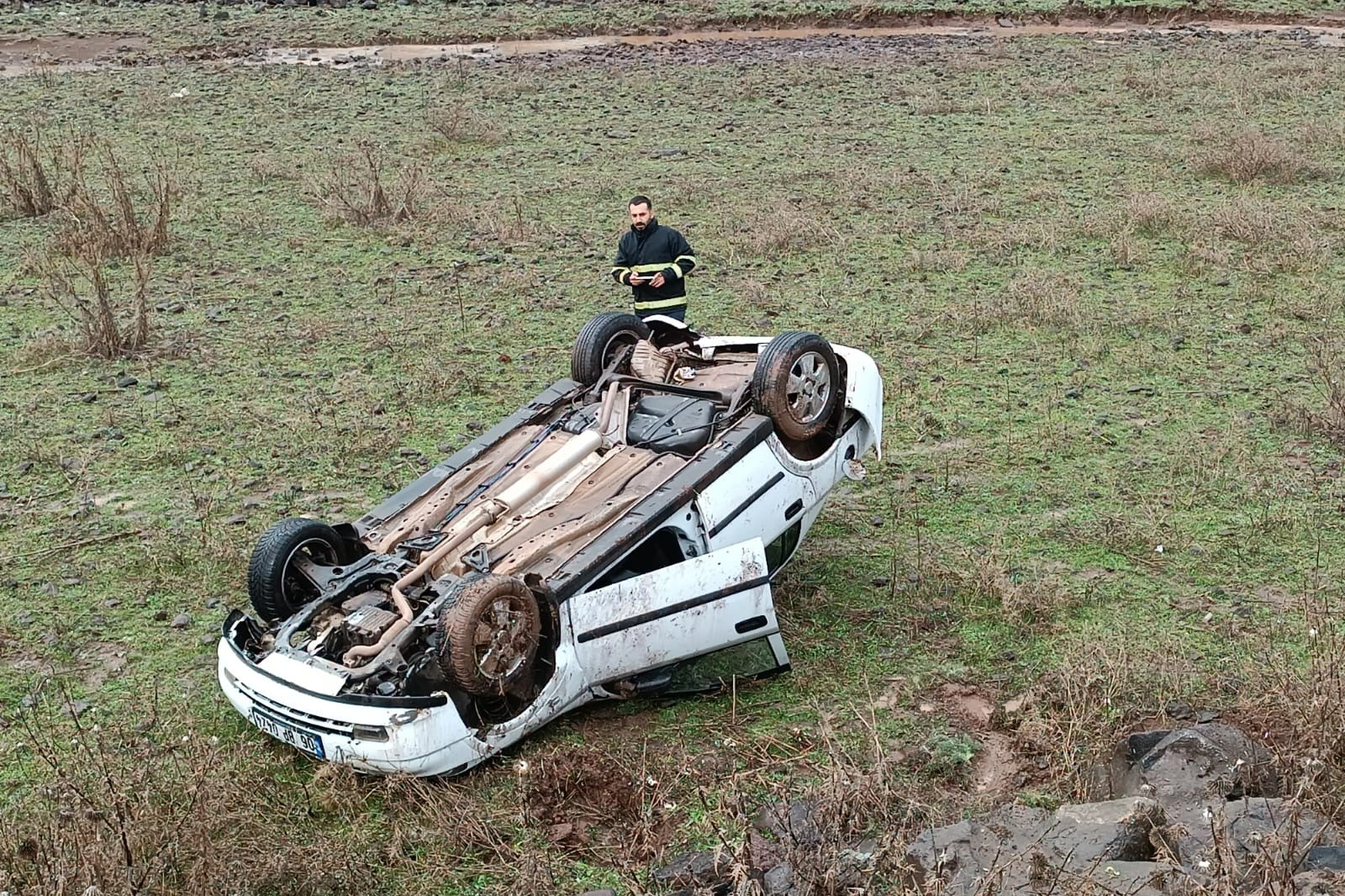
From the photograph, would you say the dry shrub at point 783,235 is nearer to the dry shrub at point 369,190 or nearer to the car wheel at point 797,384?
the dry shrub at point 369,190

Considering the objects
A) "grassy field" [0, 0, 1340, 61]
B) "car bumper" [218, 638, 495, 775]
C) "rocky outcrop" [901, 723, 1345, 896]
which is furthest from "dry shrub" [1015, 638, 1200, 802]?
"grassy field" [0, 0, 1340, 61]

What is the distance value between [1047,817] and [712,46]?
976 inches

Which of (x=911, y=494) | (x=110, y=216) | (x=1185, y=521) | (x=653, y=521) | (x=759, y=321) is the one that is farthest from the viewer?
(x=110, y=216)

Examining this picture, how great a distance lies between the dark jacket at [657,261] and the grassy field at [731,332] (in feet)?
4.30

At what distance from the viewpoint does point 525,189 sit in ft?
53.5

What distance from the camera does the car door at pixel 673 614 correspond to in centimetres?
605

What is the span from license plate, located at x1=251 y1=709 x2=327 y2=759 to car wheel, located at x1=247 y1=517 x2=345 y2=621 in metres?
0.71

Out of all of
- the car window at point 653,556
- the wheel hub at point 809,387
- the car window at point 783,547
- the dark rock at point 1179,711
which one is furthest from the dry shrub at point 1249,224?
the car window at point 653,556

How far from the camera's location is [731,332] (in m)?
11.7

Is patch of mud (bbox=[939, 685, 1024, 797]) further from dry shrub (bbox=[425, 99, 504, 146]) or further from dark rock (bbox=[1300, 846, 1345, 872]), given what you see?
dry shrub (bbox=[425, 99, 504, 146])

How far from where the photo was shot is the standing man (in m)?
9.91

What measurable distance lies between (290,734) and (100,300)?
21.8 ft

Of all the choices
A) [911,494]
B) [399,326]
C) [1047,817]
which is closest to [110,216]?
[399,326]

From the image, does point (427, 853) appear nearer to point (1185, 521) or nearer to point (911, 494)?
point (911, 494)
